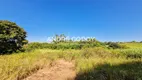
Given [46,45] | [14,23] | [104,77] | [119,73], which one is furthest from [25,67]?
[46,45]

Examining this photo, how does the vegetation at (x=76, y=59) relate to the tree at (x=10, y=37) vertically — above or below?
below

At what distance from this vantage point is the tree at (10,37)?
1345 cm

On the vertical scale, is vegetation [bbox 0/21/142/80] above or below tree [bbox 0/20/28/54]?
below

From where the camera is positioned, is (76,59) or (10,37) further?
(10,37)

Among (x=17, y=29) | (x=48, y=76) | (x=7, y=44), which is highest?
(x=17, y=29)

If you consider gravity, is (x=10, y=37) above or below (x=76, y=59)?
above

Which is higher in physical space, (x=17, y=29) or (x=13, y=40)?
(x=17, y=29)

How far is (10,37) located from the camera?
532 inches

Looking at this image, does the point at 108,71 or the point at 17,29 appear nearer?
the point at 108,71

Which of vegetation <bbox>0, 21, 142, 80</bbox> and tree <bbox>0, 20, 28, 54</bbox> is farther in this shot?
tree <bbox>0, 20, 28, 54</bbox>

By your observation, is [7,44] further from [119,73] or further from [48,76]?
[119,73]

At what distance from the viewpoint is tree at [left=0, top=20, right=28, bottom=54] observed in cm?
1345

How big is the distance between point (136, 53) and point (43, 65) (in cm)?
809

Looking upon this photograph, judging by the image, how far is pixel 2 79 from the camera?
164 inches
